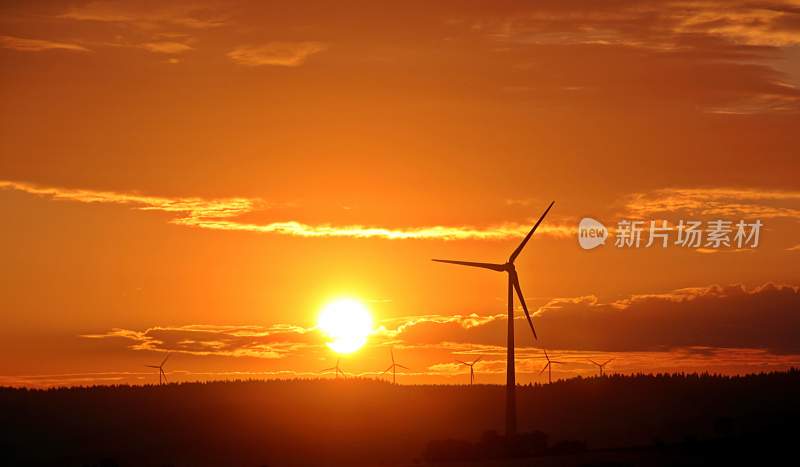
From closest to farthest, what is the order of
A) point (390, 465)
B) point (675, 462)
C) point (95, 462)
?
1. point (675, 462)
2. point (390, 465)
3. point (95, 462)

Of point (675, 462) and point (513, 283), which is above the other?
point (513, 283)

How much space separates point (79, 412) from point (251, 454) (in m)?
34.7

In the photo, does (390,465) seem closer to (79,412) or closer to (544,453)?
(544,453)

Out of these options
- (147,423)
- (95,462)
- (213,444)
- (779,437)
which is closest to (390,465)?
(779,437)

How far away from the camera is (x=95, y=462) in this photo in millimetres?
159000

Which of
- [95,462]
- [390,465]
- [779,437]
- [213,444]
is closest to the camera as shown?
[390,465]

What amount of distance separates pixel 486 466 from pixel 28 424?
99130 mm

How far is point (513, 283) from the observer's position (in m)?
127

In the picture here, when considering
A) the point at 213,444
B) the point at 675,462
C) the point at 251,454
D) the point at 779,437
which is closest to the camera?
the point at 675,462

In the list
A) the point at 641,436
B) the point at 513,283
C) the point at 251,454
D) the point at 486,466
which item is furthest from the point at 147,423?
the point at 486,466

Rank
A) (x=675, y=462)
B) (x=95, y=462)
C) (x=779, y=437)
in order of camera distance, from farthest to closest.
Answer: (x=95, y=462) < (x=779, y=437) < (x=675, y=462)

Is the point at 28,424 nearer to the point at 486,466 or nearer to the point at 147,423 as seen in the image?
the point at 147,423

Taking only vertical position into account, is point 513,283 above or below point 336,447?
above

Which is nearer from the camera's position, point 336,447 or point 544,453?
point 544,453
